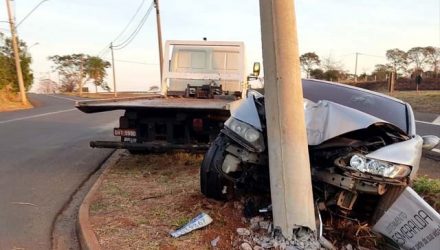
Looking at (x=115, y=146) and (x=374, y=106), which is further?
(x=115, y=146)

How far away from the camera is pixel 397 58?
63.3m

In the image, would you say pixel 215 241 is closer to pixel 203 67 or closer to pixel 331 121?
pixel 331 121

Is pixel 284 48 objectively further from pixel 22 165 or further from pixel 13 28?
pixel 13 28

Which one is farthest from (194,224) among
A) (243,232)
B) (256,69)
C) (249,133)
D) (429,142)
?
(256,69)

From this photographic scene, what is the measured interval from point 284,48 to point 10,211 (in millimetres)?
3870

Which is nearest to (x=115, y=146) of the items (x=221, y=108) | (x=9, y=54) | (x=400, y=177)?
(x=221, y=108)

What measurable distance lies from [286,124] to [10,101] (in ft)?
112

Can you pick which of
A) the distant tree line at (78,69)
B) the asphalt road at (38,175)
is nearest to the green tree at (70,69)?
the distant tree line at (78,69)

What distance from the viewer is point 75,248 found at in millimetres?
4516

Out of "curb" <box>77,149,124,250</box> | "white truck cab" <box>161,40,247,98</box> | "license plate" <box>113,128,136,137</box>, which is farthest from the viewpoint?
"white truck cab" <box>161,40,247,98</box>

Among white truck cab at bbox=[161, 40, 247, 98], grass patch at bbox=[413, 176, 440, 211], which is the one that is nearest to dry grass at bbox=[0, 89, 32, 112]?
white truck cab at bbox=[161, 40, 247, 98]

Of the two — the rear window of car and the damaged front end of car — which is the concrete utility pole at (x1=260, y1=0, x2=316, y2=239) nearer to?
the damaged front end of car

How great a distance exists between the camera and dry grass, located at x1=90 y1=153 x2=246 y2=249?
434 centimetres

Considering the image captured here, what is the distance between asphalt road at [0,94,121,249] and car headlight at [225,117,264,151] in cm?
222
